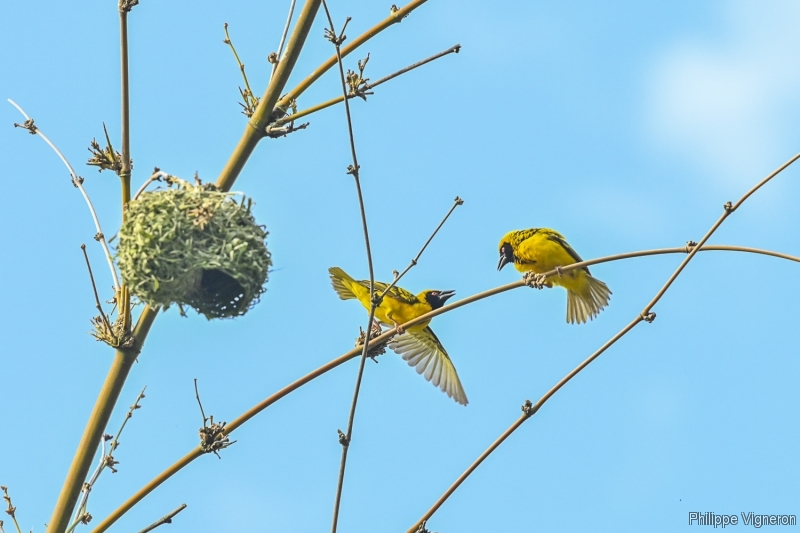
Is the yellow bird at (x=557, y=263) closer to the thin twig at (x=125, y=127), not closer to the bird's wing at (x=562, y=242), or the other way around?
the bird's wing at (x=562, y=242)

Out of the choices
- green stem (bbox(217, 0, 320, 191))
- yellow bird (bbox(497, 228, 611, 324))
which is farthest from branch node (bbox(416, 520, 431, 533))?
yellow bird (bbox(497, 228, 611, 324))

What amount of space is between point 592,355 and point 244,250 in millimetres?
1235

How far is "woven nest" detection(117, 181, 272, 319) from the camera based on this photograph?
3.14m

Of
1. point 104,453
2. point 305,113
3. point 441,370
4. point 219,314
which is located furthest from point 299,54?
point 441,370

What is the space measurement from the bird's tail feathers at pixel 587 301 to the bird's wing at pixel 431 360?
94 centimetres

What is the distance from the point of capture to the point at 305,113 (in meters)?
3.12

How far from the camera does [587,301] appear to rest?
6.61 m

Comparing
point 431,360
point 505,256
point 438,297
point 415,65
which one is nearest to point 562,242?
point 505,256

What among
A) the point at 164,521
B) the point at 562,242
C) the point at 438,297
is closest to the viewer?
the point at 164,521

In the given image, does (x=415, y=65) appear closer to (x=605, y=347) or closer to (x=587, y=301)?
(x=605, y=347)

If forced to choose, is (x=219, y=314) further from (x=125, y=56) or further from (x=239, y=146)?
(x=125, y=56)

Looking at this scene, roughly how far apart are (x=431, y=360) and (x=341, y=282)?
909 mm

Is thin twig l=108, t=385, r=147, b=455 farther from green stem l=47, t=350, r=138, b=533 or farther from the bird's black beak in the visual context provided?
the bird's black beak

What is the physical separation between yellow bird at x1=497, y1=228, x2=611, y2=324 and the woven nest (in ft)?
10.5
